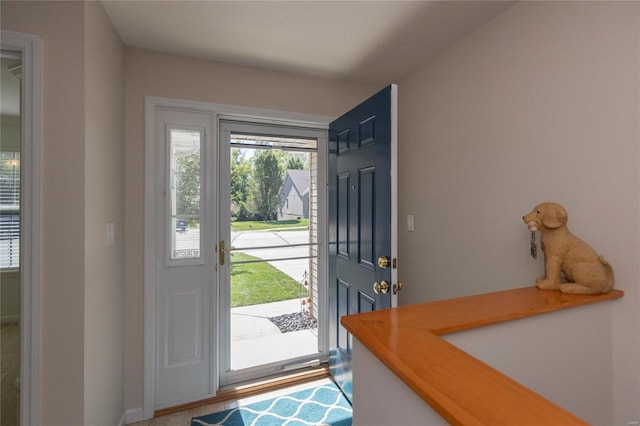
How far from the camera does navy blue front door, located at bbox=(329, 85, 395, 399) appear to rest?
173cm

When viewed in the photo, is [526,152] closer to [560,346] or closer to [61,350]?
[560,346]

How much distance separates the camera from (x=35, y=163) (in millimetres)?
1293

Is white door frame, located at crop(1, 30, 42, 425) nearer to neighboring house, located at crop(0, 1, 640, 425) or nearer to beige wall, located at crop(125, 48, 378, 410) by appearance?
neighboring house, located at crop(0, 1, 640, 425)

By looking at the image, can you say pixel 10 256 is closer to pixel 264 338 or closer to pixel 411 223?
pixel 264 338

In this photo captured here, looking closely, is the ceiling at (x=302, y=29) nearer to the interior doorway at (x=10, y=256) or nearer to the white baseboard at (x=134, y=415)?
the interior doorway at (x=10, y=256)

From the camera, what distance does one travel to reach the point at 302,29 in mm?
1764

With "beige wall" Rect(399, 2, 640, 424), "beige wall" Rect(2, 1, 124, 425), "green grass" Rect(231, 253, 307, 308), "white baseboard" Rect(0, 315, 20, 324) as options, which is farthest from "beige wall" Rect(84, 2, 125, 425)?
"beige wall" Rect(399, 2, 640, 424)

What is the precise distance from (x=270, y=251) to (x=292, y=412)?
116 centimetres

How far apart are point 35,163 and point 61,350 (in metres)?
0.84

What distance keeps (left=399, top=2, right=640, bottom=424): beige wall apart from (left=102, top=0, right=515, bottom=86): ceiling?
0.20m

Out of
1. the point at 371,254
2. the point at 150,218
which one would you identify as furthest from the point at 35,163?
the point at 371,254

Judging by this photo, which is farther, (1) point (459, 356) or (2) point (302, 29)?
(2) point (302, 29)

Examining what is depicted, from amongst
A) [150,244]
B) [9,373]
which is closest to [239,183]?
[150,244]

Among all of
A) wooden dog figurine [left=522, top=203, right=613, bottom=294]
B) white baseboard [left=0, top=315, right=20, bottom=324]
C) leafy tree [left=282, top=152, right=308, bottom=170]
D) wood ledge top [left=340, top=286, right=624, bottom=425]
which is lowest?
white baseboard [left=0, top=315, right=20, bottom=324]
